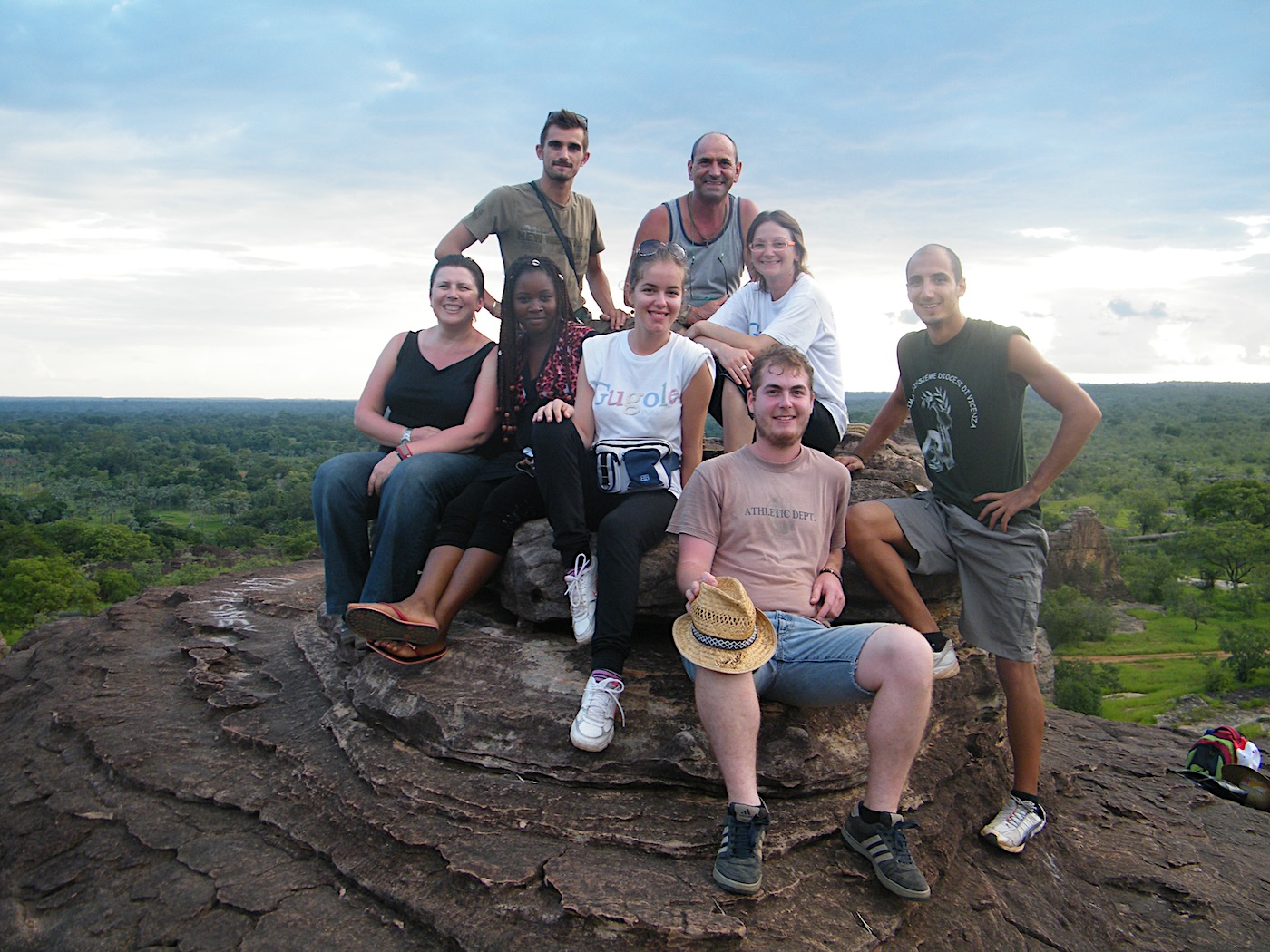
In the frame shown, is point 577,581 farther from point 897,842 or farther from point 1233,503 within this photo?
point 1233,503

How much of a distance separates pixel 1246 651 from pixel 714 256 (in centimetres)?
3536

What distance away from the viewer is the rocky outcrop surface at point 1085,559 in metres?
46.2

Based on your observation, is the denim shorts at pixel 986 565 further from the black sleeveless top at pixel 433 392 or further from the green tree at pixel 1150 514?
the green tree at pixel 1150 514

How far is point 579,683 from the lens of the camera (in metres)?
4.88

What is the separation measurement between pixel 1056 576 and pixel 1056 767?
1777 inches

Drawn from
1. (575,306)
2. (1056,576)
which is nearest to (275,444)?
(1056,576)

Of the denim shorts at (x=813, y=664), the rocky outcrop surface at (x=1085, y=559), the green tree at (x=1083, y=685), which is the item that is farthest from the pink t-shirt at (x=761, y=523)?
the rocky outcrop surface at (x=1085, y=559)

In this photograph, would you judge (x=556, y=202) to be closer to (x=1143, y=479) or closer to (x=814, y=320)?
(x=814, y=320)

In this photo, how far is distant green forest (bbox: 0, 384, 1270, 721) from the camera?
103 ft

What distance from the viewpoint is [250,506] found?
5888 cm

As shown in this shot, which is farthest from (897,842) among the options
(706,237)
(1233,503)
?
(1233,503)

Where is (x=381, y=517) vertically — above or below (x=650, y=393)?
below

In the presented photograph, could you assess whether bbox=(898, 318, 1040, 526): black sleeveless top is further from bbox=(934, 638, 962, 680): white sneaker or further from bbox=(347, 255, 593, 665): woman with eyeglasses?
bbox=(347, 255, 593, 665): woman with eyeglasses

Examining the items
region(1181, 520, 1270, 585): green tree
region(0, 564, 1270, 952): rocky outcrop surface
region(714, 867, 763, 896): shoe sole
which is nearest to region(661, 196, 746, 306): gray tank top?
region(0, 564, 1270, 952): rocky outcrop surface
